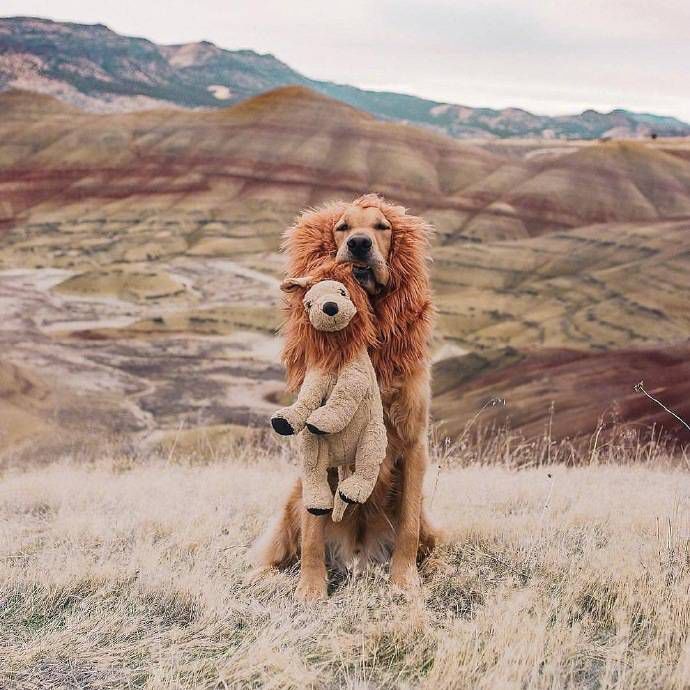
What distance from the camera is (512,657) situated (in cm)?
294

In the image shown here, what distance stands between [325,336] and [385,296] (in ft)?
1.35

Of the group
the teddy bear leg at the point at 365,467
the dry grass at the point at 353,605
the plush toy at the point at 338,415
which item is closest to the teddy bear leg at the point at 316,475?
the plush toy at the point at 338,415

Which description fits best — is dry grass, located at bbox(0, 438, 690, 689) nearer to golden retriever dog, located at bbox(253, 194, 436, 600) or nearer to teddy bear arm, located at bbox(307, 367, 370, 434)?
golden retriever dog, located at bbox(253, 194, 436, 600)

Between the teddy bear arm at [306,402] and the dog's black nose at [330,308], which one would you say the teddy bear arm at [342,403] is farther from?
the dog's black nose at [330,308]

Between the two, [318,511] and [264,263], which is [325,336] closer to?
[318,511]

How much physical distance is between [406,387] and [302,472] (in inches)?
25.0

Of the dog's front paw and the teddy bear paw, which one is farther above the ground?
the dog's front paw

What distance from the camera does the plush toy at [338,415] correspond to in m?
3.40

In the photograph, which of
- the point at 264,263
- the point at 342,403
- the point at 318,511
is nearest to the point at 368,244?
the point at 342,403

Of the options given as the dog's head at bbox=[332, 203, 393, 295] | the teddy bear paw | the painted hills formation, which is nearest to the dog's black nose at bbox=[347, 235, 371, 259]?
the dog's head at bbox=[332, 203, 393, 295]

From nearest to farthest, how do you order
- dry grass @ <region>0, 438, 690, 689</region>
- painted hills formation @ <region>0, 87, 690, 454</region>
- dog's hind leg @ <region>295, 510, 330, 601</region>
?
1. dry grass @ <region>0, 438, 690, 689</region>
2. dog's hind leg @ <region>295, 510, 330, 601</region>
3. painted hills formation @ <region>0, 87, 690, 454</region>

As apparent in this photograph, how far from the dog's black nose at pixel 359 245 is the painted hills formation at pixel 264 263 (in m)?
2.41

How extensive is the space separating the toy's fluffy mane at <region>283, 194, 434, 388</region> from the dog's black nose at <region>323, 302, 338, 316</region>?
0.61 feet

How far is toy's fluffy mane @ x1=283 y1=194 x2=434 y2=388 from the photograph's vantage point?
3662 mm
